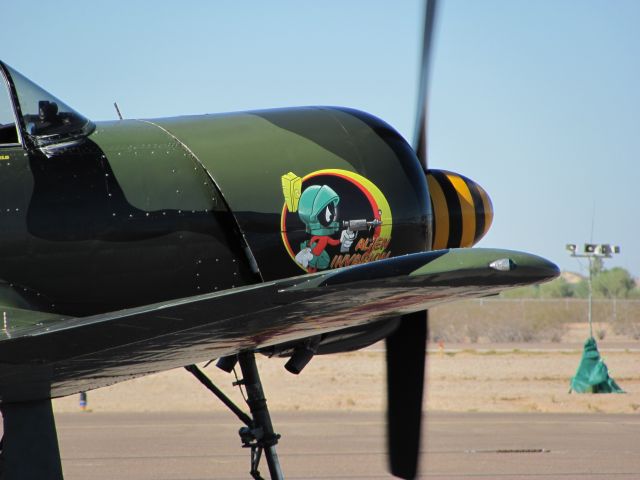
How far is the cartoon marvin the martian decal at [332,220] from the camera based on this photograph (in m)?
5.76

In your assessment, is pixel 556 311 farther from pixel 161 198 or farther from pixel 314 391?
pixel 161 198

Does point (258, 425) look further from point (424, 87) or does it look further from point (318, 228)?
point (424, 87)

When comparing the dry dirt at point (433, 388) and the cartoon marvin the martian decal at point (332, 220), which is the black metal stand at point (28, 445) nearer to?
the cartoon marvin the martian decal at point (332, 220)

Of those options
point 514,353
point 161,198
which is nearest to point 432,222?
point 161,198

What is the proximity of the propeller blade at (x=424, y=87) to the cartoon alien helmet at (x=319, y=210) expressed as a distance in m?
1.02

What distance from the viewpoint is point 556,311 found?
212 ft

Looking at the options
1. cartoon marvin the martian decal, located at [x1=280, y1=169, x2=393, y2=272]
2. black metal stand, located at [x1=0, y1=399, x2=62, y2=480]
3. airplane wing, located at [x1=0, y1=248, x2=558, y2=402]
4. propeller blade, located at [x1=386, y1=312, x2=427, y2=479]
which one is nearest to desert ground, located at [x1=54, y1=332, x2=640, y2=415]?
propeller blade, located at [x1=386, y1=312, x2=427, y2=479]

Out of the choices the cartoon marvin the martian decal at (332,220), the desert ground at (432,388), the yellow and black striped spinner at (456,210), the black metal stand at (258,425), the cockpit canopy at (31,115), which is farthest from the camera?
the desert ground at (432,388)

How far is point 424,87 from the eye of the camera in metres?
6.57

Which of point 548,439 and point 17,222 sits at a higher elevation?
point 17,222

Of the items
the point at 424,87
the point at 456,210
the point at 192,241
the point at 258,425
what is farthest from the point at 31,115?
the point at 456,210

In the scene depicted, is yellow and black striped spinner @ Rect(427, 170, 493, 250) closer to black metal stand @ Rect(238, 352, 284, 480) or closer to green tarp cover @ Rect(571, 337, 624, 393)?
black metal stand @ Rect(238, 352, 284, 480)

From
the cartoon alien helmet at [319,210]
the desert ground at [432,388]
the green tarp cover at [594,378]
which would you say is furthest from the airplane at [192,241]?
the green tarp cover at [594,378]

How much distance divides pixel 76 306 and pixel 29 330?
68 cm
